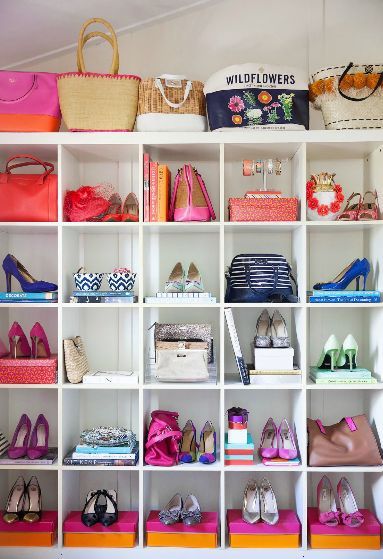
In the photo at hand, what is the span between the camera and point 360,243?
3400mm

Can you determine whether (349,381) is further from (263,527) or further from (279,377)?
(263,527)

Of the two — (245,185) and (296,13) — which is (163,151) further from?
(296,13)

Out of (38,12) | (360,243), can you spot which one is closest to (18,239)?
(38,12)

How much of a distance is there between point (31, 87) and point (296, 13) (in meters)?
1.47

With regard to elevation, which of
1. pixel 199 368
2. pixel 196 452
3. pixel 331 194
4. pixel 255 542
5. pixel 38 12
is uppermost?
pixel 38 12

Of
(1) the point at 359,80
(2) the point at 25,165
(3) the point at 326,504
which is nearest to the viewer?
(1) the point at 359,80

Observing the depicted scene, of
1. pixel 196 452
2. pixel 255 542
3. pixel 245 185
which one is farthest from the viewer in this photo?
pixel 245 185

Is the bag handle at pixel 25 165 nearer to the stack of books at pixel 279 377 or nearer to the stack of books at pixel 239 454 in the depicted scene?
the stack of books at pixel 279 377

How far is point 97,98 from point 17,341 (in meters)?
1.28

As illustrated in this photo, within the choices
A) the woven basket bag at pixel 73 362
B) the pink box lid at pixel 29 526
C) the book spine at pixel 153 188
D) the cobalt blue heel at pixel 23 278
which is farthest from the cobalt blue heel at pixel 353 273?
the pink box lid at pixel 29 526

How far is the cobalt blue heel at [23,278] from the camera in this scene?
10.3 ft

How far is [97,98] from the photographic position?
3.05m

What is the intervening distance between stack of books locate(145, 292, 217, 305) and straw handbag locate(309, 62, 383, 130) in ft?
3.33

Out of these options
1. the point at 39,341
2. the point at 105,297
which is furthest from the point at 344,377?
the point at 39,341
